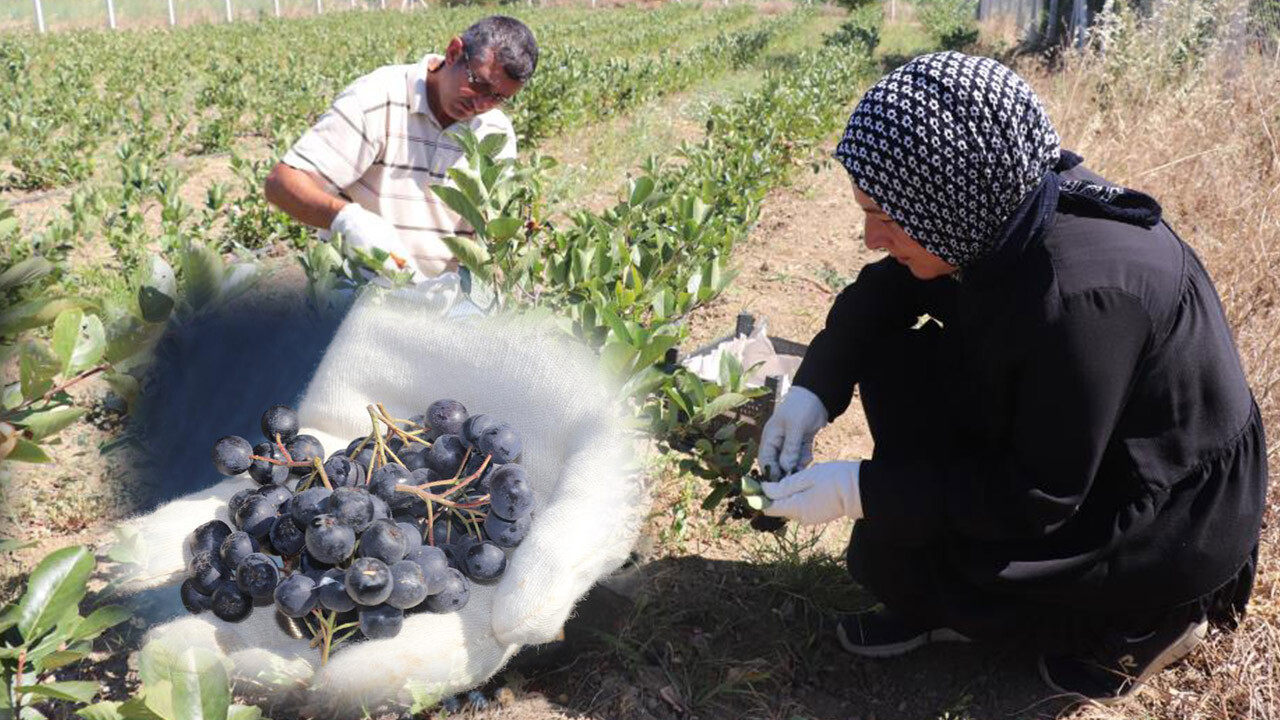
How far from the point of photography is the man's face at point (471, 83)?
3.01 m

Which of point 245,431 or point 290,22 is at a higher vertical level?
point 245,431

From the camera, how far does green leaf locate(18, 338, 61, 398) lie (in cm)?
104

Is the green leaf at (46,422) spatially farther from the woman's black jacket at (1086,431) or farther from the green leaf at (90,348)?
the woman's black jacket at (1086,431)

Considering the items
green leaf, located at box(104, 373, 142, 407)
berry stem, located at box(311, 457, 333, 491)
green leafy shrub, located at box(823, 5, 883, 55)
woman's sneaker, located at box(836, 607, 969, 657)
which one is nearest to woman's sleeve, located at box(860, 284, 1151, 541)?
woman's sneaker, located at box(836, 607, 969, 657)

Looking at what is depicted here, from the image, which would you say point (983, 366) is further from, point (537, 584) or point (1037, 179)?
point (537, 584)

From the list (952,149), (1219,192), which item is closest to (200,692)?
(952,149)

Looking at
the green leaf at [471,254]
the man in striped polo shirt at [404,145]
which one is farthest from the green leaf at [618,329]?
the man in striped polo shirt at [404,145]

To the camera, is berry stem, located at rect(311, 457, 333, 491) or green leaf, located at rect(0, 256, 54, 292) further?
berry stem, located at rect(311, 457, 333, 491)

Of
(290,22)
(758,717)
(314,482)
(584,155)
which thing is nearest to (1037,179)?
(758,717)

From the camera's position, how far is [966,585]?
2.18 m

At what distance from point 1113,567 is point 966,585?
1.02ft

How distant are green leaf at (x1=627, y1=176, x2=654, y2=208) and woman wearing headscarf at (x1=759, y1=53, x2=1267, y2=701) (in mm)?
541

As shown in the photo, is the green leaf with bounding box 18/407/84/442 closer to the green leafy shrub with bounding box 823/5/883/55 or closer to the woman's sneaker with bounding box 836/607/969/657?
the woman's sneaker with bounding box 836/607/969/657

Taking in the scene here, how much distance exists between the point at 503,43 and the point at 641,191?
946mm
